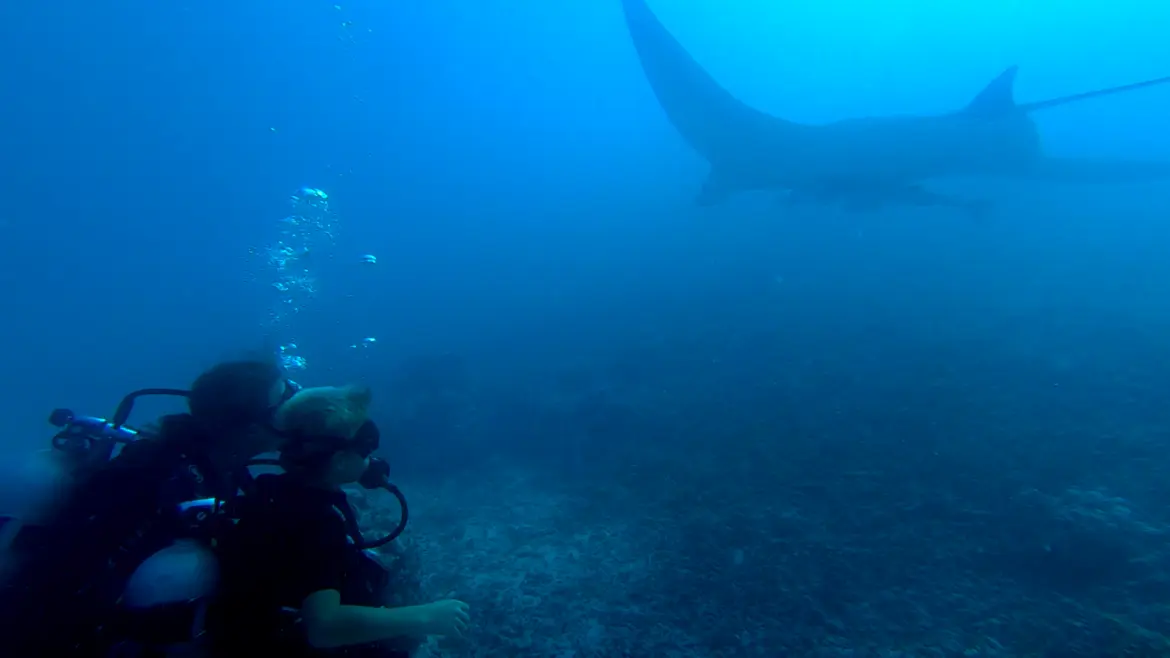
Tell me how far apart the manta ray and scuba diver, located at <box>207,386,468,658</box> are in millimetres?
12661

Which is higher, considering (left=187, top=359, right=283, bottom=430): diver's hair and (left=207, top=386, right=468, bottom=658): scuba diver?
(left=187, top=359, right=283, bottom=430): diver's hair

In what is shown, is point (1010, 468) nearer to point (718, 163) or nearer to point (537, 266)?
point (718, 163)

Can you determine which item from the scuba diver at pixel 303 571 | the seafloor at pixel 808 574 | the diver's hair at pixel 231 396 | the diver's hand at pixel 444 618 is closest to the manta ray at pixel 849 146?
the seafloor at pixel 808 574

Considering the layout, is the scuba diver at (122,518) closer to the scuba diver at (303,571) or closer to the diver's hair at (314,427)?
the scuba diver at (303,571)

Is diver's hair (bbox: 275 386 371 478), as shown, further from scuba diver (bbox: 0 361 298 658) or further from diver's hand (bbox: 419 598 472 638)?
diver's hand (bbox: 419 598 472 638)

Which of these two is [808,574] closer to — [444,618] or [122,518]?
[444,618]

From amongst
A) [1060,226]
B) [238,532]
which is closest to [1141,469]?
[238,532]

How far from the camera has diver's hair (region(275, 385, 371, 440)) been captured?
232 cm

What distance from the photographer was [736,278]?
17.6 meters

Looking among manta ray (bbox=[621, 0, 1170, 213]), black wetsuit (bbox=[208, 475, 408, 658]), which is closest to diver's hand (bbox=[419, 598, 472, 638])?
black wetsuit (bbox=[208, 475, 408, 658])

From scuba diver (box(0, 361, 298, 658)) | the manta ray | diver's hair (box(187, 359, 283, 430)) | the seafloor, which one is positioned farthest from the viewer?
the manta ray

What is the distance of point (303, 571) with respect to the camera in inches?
81.7

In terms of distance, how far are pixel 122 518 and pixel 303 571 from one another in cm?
118

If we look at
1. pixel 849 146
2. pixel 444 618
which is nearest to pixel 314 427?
pixel 444 618
